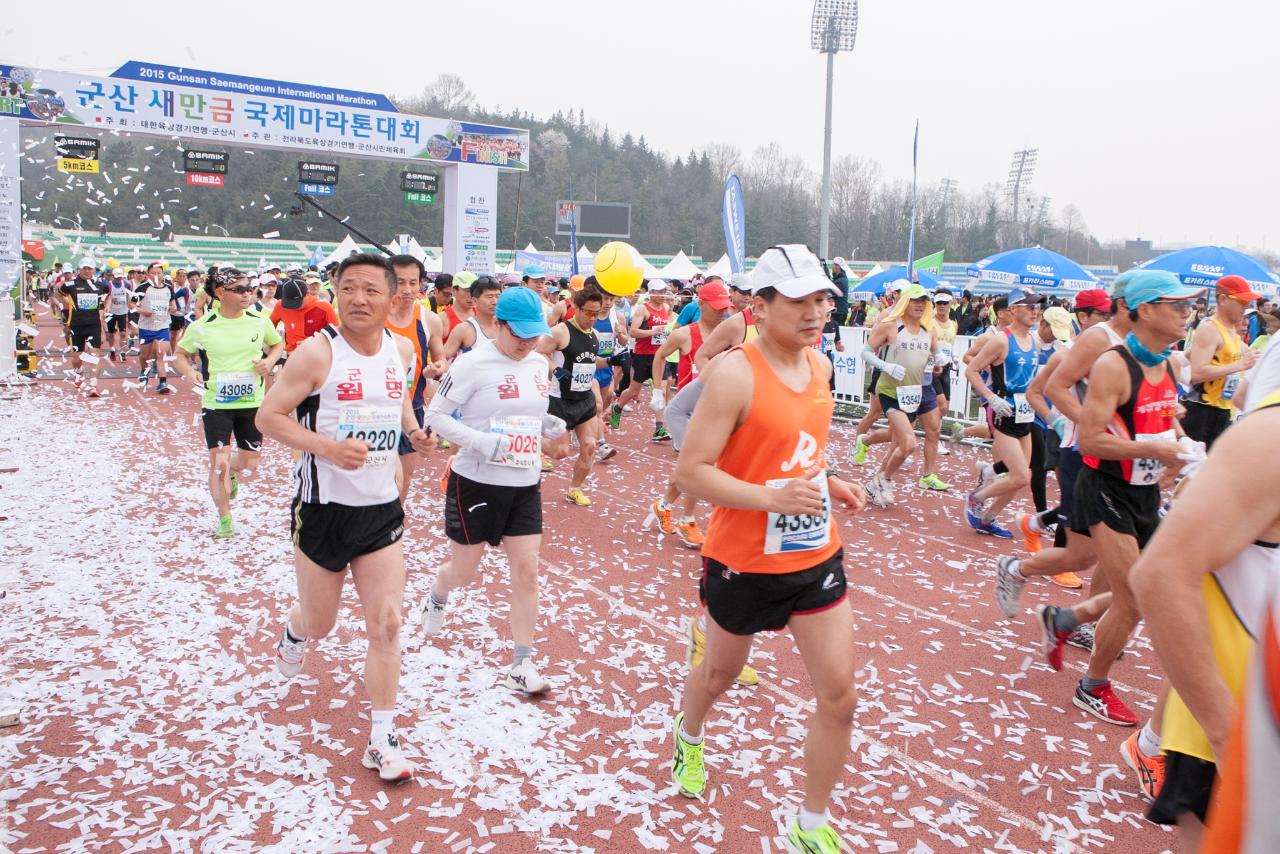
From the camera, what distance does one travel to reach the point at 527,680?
4.64 meters

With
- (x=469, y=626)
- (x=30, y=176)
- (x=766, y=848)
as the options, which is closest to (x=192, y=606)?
(x=469, y=626)

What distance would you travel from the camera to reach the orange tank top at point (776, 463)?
10.2 ft

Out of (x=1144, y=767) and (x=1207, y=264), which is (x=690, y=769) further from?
(x=1207, y=264)

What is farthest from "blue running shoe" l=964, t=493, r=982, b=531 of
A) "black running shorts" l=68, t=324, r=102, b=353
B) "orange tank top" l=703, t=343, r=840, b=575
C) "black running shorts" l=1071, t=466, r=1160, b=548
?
"black running shorts" l=68, t=324, r=102, b=353

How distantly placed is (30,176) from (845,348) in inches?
1123

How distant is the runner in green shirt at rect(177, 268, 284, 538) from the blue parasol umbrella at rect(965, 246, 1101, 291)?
65.3 feet

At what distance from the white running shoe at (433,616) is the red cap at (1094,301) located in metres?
5.69

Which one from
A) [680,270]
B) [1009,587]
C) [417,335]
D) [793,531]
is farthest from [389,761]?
[680,270]

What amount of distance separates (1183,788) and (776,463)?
1540 mm

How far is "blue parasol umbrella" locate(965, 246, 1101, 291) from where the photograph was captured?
2241 cm

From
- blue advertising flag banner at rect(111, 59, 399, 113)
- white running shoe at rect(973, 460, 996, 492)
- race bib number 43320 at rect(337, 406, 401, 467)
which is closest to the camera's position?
race bib number 43320 at rect(337, 406, 401, 467)

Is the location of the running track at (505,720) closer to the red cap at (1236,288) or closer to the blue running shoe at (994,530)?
the blue running shoe at (994,530)

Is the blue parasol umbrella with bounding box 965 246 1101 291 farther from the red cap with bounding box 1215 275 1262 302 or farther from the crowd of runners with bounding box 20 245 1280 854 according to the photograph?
the crowd of runners with bounding box 20 245 1280 854

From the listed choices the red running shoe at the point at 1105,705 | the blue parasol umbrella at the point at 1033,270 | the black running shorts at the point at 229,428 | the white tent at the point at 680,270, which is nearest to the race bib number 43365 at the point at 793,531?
the red running shoe at the point at 1105,705
